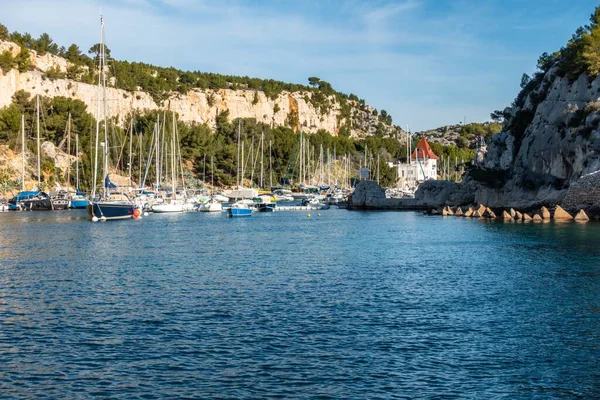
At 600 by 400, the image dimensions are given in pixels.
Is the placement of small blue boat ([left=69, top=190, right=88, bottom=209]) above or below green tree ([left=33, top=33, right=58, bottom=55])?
below

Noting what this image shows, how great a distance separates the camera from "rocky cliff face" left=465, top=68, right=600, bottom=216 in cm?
5112

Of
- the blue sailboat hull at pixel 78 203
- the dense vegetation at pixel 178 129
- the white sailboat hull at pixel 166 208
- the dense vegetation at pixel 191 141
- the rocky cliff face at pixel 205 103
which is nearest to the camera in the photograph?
the white sailboat hull at pixel 166 208

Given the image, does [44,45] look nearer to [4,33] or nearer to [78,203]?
[4,33]

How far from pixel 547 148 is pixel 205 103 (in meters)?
72.9

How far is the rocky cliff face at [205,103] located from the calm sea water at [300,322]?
65.9 meters

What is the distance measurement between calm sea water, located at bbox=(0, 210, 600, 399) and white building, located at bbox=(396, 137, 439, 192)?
77.1 m

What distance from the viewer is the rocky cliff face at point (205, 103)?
299 feet

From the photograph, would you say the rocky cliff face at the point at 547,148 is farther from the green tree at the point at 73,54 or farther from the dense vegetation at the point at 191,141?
the green tree at the point at 73,54

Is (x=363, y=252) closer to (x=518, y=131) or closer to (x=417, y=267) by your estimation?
(x=417, y=267)

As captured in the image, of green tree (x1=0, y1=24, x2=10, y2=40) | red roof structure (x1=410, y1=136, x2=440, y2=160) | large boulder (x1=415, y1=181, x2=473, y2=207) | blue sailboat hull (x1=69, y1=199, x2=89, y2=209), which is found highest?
green tree (x1=0, y1=24, x2=10, y2=40)

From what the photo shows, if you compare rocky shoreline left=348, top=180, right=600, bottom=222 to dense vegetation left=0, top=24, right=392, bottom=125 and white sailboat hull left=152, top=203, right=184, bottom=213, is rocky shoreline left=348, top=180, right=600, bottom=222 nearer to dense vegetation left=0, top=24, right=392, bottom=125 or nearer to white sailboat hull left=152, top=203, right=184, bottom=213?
white sailboat hull left=152, top=203, right=184, bottom=213

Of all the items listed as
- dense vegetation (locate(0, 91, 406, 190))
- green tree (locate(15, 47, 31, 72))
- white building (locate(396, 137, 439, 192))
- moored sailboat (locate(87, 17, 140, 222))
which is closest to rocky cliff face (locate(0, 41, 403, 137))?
green tree (locate(15, 47, 31, 72))

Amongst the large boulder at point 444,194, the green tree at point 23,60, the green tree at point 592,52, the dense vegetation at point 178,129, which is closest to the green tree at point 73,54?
the dense vegetation at point 178,129

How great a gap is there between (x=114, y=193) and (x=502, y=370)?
151 feet
